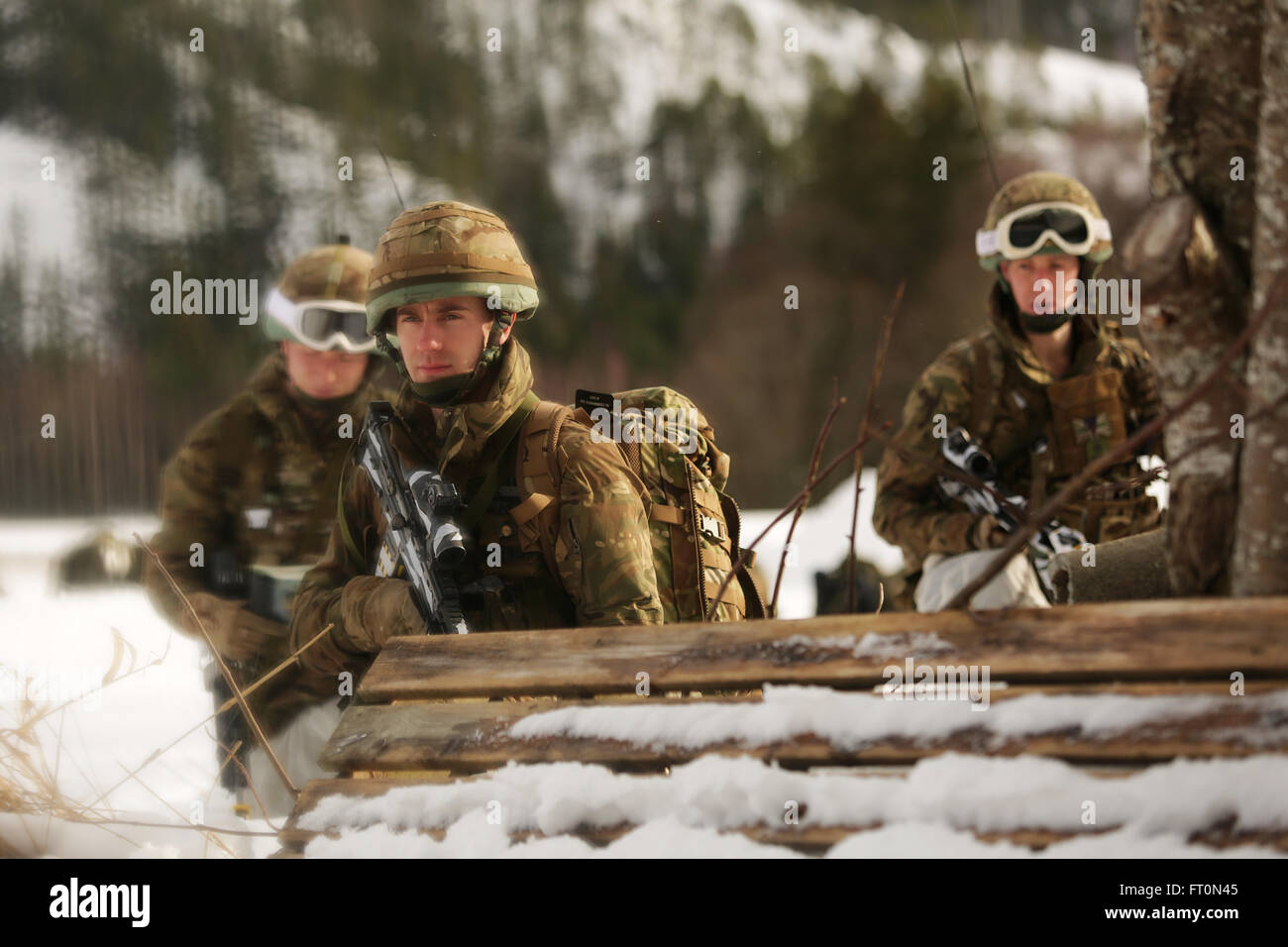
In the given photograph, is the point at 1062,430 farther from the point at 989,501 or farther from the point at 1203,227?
the point at 1203,227

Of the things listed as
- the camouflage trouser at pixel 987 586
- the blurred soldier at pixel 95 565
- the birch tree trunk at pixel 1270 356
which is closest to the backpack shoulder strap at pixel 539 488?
the birch tree trunk at pixel 1270 356

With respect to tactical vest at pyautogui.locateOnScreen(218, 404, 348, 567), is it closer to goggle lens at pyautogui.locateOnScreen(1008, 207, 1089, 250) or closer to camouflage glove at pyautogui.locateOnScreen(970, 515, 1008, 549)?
camouflage glove at pyautogui.locateOnScreen(970, 515, 1008, 549)

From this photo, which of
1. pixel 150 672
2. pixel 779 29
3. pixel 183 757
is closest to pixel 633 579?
pixel 183 757

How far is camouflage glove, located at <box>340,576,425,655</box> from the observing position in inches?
131

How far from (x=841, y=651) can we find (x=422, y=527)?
4.26ft

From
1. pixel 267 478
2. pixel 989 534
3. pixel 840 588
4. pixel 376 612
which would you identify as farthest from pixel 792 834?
pixel 840 588

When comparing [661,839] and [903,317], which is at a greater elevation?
[903,317]

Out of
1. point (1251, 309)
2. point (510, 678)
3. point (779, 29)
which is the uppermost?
point (779, 29)

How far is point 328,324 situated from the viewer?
495cm

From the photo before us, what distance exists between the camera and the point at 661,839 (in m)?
2.14

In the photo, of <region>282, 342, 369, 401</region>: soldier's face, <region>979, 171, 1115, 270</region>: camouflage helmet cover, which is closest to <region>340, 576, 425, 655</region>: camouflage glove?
<region>282, 342, 369, 401</region>: soldier's face

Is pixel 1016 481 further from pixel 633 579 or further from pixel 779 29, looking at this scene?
pixel 779 29

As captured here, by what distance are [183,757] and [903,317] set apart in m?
17.0

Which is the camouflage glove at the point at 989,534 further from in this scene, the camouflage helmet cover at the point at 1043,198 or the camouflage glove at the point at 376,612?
the camouflage glove at the point at 376,612
